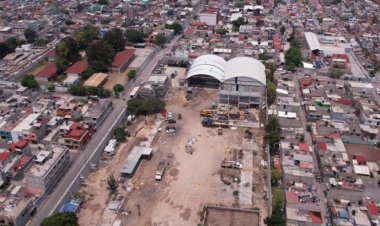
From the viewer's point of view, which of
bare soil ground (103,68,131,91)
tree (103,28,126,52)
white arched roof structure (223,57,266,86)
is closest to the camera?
white arched roof structure (223,57,266,86)

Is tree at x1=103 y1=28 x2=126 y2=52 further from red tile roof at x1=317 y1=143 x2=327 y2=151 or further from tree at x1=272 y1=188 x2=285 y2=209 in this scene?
tree at x1=272 y1=188 x2=285 y2=209

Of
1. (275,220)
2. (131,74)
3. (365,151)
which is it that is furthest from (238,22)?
(275,220)

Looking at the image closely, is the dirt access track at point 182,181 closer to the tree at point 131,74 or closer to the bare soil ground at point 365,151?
the bare soil ground at point 365,151

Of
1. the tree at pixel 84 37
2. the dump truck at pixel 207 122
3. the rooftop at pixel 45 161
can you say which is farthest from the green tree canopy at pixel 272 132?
the tree at pixel 84 37

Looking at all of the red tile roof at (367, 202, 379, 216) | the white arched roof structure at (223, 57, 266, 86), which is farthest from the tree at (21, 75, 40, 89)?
the red tile roof at (367, 202, 379, 216)

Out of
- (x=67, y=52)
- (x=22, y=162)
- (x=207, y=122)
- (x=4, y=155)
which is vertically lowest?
(x=22, y=162)

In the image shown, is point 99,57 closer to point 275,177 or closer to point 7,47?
point 7,47

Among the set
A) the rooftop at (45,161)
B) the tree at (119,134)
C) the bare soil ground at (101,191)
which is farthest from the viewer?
the tree at (119,134)
